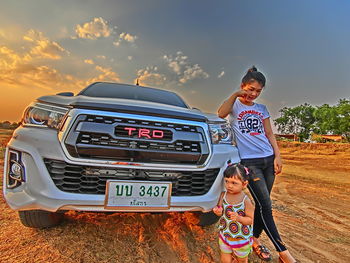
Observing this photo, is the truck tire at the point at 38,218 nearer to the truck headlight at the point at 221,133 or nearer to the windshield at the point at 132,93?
the windshield at the point at 132,93

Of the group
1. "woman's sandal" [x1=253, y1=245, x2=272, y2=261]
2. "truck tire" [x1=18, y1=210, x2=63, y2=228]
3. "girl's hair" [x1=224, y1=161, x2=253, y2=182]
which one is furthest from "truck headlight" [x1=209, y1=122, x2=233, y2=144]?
"truck tire" [x1=18, y1=210, x2=63, y2=228]

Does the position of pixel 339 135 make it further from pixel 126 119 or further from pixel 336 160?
pixel 126 119

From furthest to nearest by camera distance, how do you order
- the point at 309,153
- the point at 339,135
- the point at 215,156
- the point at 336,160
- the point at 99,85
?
the point at 339,135, the point at 309,153, the point at 336,160, the point at 99,85, the point at 215,156

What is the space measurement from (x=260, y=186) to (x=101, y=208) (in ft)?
4.94

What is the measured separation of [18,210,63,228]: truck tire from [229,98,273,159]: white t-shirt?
6.34 ft

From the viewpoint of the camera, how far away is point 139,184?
1.80m

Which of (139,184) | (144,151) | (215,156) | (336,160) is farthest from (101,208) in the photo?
(336,160)

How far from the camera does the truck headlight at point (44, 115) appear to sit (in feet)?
6.21

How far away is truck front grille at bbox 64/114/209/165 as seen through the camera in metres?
1.76

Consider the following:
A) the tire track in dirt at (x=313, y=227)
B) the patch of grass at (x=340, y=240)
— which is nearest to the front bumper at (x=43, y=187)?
the tire track in dirt at (x=313, y=227)

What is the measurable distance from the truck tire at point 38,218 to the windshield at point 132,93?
1417 millimetres

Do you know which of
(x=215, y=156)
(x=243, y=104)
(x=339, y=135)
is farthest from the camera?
(x=339, y=135)

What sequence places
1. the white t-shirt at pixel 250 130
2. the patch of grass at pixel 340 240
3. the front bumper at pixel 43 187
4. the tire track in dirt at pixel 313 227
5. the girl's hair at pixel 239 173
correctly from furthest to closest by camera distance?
the patch of grass at pixel 340 240 → the tire track in dirt at pixel 313 227 → the white t-shirt at pixel 250 130 → the girl's hair at pixel 239 173 → the front bumper at pixel 43 187

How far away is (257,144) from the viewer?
2410 millimetres
